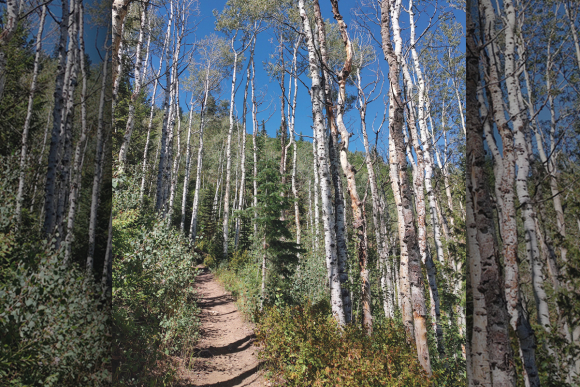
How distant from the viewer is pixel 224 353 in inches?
256

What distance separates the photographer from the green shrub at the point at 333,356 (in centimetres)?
364

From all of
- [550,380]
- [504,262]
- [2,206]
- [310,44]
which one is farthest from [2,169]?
[310,44]

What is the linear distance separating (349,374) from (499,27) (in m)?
3.98

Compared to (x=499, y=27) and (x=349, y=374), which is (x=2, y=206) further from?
(x=349, y=374)

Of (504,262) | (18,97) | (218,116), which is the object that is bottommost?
(504,262)

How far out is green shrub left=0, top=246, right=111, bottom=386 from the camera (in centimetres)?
59

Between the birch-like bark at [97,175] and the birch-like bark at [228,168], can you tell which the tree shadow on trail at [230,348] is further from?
the birch-like bark at [228,168]

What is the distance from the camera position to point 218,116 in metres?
26.7

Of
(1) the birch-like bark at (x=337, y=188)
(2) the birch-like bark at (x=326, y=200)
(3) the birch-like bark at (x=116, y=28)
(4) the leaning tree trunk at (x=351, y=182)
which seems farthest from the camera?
(1) the birch-like bark at (x=337, y=188)

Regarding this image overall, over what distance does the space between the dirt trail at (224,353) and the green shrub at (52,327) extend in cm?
462

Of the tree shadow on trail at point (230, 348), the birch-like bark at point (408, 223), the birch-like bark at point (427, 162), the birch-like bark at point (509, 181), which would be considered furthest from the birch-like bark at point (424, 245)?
the birch-like bark at point (509, 181)

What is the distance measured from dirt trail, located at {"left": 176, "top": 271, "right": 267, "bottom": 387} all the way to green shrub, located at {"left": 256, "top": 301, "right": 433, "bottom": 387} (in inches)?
18.3

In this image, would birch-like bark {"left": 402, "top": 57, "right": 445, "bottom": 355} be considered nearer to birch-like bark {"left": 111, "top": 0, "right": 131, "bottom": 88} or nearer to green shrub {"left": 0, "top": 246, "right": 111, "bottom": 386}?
birch-like bark {"left": 111, "top": 0, "right": 131, "bottom": 88}

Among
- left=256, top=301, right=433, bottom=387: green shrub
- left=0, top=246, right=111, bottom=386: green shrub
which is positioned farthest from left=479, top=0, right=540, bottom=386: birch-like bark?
left=256, top=301, right=433, bottom=387: green shrub
